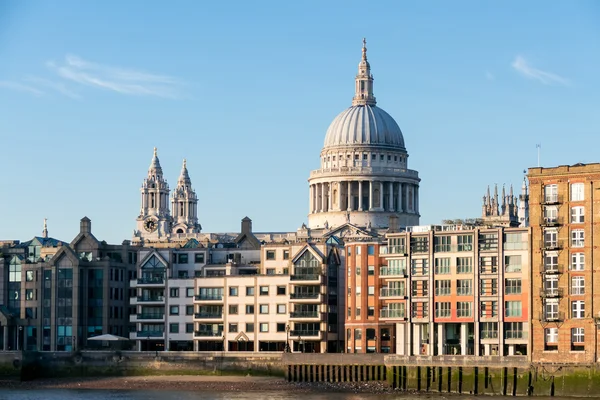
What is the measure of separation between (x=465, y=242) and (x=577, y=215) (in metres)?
15.5

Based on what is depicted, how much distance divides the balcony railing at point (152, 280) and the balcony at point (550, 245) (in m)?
50.7

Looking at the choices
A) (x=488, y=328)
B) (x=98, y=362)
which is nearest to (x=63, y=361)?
(x=98, y=362)

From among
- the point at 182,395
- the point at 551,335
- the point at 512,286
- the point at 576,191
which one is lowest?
the point at 182,395

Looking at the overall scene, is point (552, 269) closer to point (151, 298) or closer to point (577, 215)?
point (577, 215)

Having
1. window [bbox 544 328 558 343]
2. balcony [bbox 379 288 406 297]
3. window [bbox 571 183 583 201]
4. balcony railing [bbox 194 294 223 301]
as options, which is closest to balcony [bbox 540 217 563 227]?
window [bbox 571 183 583 201]

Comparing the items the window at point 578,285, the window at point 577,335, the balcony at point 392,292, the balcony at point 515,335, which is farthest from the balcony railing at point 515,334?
the balcony at point 392,292

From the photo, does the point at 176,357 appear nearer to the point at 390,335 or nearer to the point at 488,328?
the point at 390,335

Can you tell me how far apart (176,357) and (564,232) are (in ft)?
140

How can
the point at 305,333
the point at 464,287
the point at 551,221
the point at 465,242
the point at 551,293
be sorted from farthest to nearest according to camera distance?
1. the point at 305,333
2. the point at 465,242
3. the point at 464,287
4. the point at 551,221
5. the point at 551,293

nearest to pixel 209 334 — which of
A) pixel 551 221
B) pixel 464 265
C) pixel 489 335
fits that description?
pixel 464 265

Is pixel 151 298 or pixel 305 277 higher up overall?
pixel 305 277

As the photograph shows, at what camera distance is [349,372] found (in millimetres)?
167250

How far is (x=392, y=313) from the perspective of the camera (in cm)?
17388

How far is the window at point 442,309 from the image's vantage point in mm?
168875
